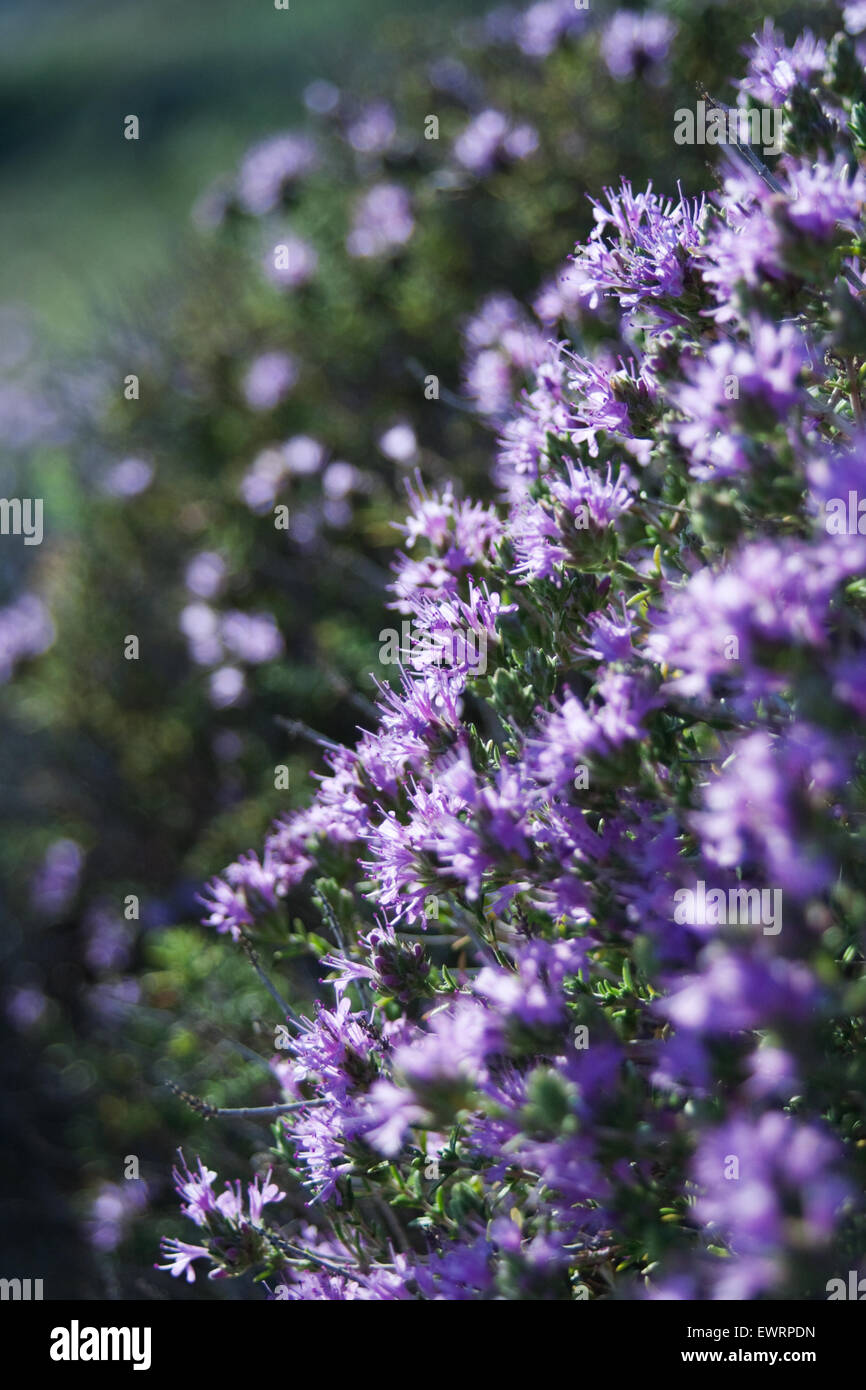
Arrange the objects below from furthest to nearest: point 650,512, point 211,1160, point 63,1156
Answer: point 63,1156 < point 211,1160 < point 650,512

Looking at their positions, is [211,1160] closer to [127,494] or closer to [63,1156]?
[63,1156]

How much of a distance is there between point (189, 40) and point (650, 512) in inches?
677

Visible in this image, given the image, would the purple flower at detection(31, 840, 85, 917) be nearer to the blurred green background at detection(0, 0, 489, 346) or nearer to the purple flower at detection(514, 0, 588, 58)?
the purple flower at detection(514, 0, 588, 58)

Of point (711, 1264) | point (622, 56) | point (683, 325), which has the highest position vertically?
point (622, 56)

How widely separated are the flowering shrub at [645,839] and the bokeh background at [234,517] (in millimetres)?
1040

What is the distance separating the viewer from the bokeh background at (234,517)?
13.6 ft

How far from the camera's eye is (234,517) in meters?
5.12

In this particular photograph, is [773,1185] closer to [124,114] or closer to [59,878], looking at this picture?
[59,878]

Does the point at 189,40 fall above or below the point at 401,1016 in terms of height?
above

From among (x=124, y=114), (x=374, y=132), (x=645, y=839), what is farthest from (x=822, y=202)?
(x=124, y=114)

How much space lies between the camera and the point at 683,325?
2211mm

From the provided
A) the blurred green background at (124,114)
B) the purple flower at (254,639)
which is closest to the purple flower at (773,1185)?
the purple flower at (254,639)

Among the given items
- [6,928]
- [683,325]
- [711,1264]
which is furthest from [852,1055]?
[6,928]

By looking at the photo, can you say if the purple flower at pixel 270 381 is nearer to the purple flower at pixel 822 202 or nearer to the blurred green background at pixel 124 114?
the purple flower at pixel 822 202
